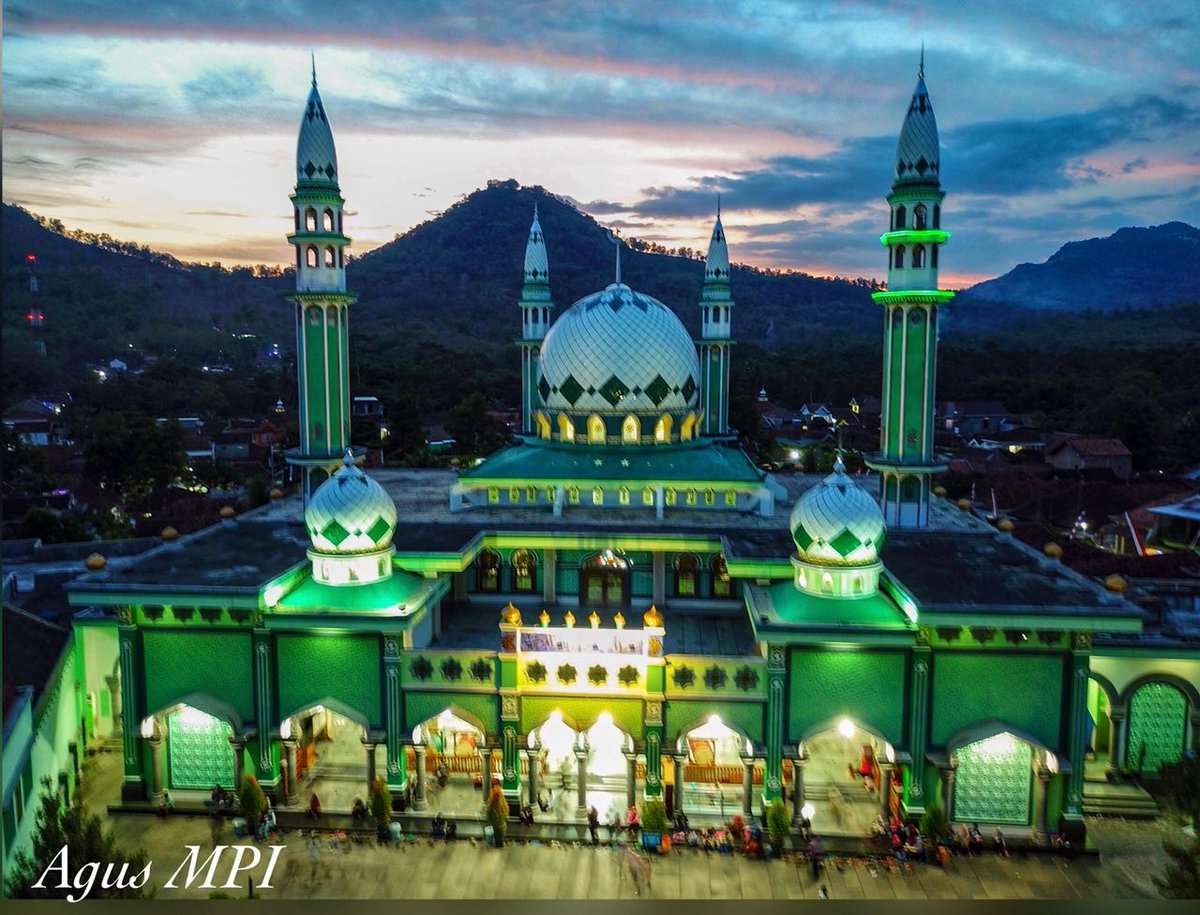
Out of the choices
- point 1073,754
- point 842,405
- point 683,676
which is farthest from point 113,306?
point 842,405

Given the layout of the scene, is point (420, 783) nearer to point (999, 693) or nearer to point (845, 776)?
point (845, 776)

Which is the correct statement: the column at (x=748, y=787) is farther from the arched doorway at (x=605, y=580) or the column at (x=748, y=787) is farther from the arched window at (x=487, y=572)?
the arched window at (x=487, y=572)

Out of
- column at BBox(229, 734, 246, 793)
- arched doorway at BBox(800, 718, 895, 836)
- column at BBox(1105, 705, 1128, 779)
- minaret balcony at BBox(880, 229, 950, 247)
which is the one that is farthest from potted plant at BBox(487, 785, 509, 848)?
minaret balcony at BBox(880, 229, 950, 247)

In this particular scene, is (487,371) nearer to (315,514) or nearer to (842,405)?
(842,405)

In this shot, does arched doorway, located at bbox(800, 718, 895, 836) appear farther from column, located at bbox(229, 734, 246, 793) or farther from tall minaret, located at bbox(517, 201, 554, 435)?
tall minaret, located at bbox(517, 201, 554, 435)

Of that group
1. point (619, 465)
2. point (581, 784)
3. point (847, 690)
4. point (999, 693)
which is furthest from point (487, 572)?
point (999, 693)

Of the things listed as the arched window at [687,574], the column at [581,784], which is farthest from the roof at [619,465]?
the column at [581,784]
